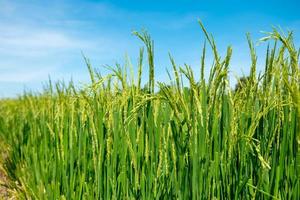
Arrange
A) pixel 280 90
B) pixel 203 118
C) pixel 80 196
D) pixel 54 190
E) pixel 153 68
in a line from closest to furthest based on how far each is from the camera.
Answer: pixel 203 118 → pixel 280 90 → pixel 153 68 → pixel 80 196 → pixel 54 190

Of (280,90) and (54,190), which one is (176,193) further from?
(54,190)

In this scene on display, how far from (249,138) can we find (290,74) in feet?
0.88

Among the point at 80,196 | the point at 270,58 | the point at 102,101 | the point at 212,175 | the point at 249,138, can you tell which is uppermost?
the point at 270,58

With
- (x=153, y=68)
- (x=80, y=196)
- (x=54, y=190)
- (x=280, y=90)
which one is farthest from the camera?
(x=54, y=190)

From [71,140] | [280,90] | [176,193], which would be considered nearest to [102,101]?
[71,140]

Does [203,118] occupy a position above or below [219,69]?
below

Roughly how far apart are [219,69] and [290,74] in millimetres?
257

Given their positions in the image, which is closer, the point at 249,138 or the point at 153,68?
the point at 249,138

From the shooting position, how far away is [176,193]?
59.1 inches

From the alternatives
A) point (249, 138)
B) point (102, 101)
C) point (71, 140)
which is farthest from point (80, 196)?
point (249, 138)

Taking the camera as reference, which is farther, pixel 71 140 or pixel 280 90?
pixel 71 140

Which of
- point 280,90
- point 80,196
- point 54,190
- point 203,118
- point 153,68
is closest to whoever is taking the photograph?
point 203,118

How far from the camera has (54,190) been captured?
2.04 meters

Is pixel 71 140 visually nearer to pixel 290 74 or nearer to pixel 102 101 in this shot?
pixel 102 101
